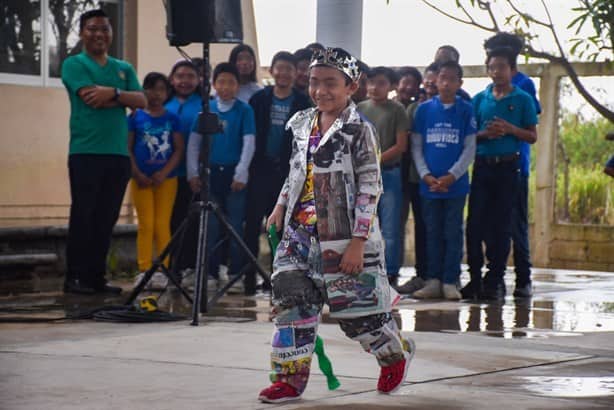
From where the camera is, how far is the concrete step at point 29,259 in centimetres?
1162

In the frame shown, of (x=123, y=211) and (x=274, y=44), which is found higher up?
(x=274, y=44)

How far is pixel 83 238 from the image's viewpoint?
430 inches

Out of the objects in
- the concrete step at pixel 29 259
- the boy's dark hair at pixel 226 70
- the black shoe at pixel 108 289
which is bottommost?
the black shoe at pixel 108 289

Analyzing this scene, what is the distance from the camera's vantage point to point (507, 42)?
36.5 feet

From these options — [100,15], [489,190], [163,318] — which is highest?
[100,15]

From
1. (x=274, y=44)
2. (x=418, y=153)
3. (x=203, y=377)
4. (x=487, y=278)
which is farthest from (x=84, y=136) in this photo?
(x=274, y=44)

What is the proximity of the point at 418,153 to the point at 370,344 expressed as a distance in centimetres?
530

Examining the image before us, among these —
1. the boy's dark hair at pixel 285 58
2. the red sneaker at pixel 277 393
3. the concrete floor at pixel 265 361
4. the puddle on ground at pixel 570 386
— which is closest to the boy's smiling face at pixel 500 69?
the boy's dark hair at pixel 285 58

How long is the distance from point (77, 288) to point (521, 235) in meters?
3.84

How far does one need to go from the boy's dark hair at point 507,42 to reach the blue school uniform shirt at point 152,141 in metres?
2.79

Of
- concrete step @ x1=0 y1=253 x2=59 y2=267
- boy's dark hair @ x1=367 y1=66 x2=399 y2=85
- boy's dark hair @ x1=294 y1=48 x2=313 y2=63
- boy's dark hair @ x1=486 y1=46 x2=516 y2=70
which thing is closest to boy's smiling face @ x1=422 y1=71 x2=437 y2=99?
boy's dark hair @ x1=367 y1=66 x2=399 y2=85

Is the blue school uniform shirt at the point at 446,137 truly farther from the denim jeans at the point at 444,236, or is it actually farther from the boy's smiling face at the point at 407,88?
the boy's smiling face at the point at 407,88

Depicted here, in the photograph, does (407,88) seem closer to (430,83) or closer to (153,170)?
(430,83)

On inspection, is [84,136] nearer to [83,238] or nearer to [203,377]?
[83,238]
